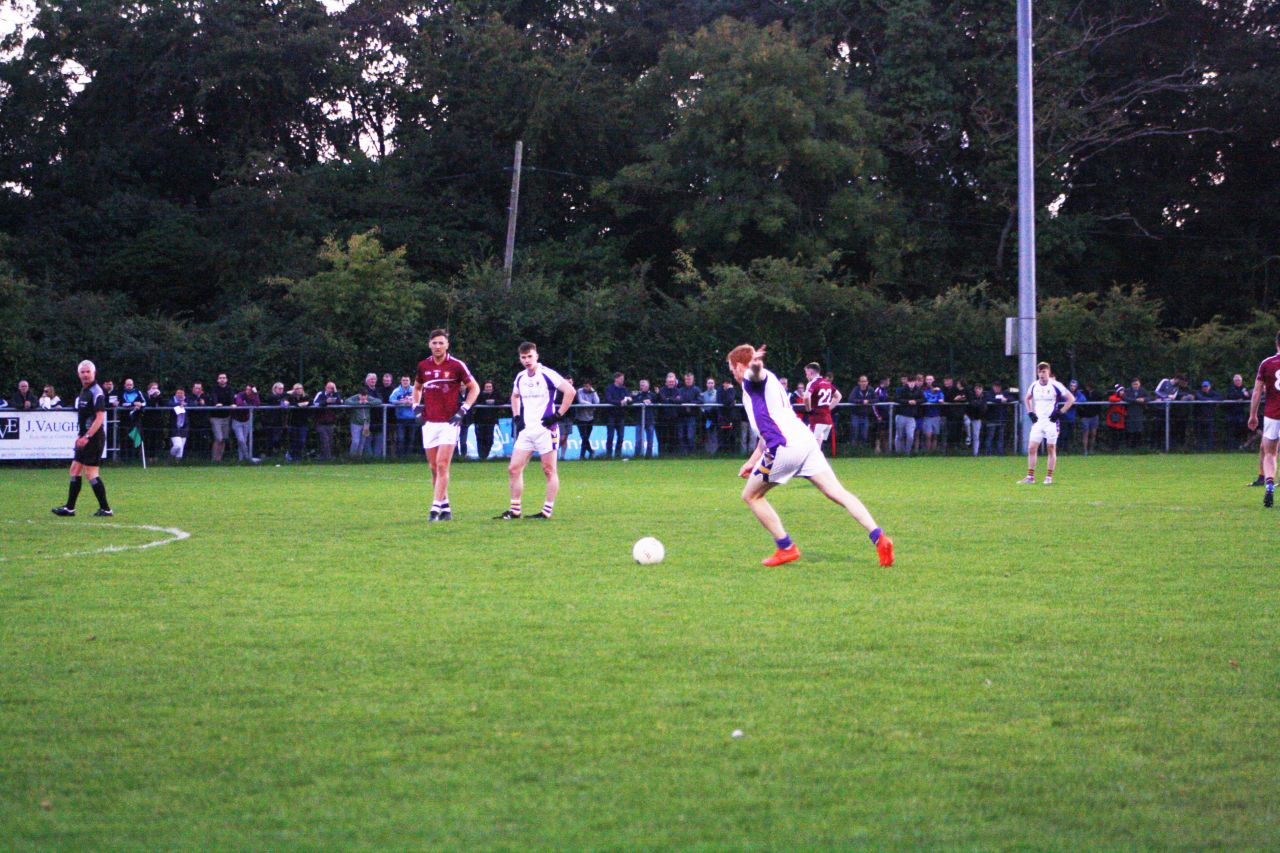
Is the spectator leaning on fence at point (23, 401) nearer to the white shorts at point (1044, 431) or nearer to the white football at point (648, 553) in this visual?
the white shorts at point (1044, 431)

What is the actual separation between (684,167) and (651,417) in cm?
1423

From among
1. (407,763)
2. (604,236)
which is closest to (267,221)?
(604,236)

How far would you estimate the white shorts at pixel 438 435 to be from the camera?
1593 centimetres

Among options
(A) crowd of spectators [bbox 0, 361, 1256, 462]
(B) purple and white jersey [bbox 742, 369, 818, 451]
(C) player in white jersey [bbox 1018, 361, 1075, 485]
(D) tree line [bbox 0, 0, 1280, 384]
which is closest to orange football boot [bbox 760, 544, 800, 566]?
(B) purple and white jersey [bbox 742, 369, 818, 451]

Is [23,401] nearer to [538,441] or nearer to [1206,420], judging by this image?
[538,441]

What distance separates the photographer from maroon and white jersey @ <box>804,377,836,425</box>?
24797 mm

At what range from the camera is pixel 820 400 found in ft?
81.6

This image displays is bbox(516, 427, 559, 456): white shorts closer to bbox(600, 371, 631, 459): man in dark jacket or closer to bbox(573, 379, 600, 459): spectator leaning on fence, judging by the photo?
bbox(573, 379, 600, 459): spectator leaning on fence

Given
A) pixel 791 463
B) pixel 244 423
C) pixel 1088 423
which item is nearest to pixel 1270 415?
pixel 791 463

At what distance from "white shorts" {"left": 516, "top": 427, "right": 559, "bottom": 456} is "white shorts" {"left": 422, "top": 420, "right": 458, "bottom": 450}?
2.53 feet

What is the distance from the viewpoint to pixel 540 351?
37.5 meters

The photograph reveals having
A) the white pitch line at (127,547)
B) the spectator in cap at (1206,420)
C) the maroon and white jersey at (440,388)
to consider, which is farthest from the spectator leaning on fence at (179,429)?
the spectator in cap at (1206,420)

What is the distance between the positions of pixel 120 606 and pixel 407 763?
464 cm

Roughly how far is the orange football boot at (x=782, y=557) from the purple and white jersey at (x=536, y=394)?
5.34m
